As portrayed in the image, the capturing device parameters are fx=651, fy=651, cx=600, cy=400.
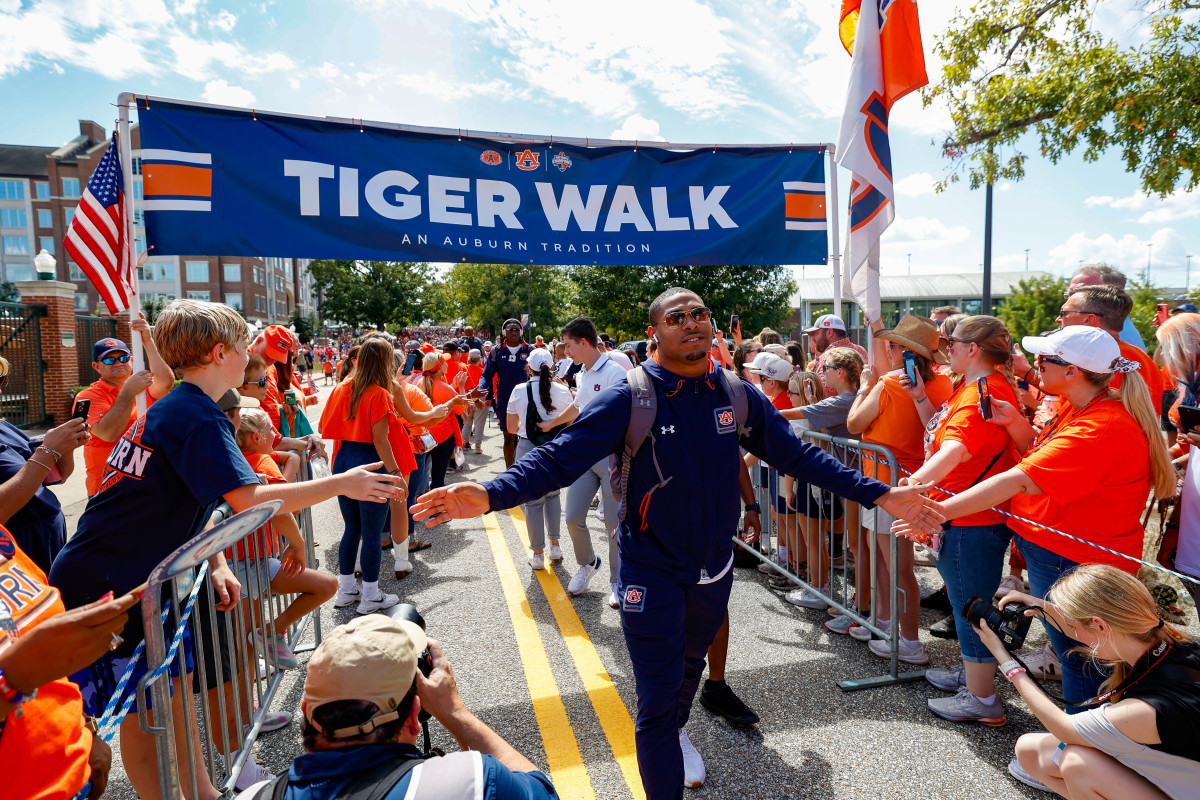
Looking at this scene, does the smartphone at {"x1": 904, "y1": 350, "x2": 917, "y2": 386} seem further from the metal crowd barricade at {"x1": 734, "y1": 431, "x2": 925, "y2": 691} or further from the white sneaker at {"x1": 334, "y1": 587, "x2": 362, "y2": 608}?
the white sneaker at {"x1": 334, "y1": 587, "x2": 362, "y2": 608}

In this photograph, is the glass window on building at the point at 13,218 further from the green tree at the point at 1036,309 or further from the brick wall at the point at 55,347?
the green tree at the point at 1036,309

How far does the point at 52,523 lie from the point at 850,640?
183 inches

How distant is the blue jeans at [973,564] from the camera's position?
3.24m

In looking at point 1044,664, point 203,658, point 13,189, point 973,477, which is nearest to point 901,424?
point 973,477

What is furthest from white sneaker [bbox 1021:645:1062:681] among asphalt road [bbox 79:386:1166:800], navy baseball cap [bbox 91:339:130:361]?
navy baseball cap [bbox 91:339:130:361]

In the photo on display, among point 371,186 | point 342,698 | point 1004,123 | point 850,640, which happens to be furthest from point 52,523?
point 1004,123

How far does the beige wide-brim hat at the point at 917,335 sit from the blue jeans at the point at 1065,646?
1.32 meters

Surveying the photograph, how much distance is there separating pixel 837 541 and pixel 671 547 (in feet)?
9.44

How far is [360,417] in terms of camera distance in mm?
5004

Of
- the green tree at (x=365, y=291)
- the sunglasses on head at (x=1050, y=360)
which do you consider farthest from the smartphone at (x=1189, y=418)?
the green tree at (x=365, y=291)

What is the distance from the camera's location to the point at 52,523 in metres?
3.43

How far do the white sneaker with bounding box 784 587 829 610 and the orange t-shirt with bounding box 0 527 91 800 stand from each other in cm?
418

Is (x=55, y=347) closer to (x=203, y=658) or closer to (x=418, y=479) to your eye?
(x=418, y=479)

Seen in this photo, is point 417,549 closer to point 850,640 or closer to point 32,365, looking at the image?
point 850,640
